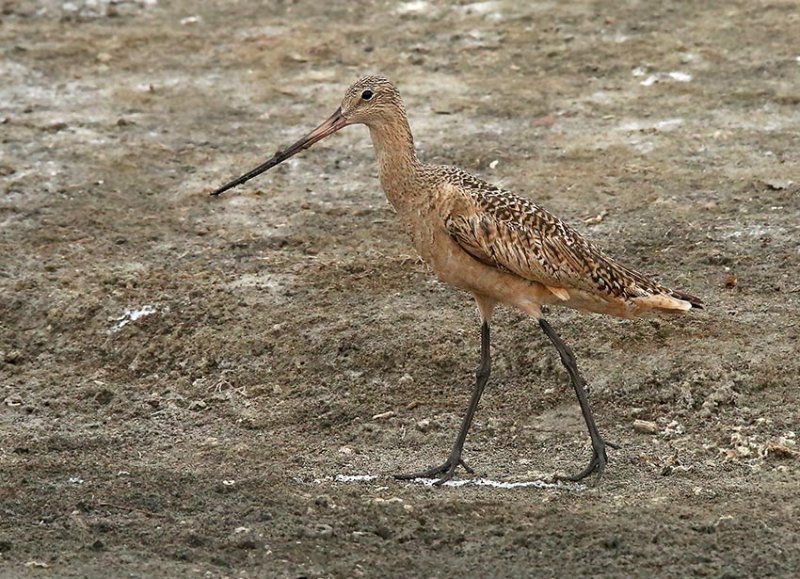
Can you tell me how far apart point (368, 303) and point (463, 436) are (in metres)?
1.80

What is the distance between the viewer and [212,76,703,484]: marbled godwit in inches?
290

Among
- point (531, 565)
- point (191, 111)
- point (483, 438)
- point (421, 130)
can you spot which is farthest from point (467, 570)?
point (191, 111)

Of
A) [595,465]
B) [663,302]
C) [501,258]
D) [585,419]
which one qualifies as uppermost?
[501,258]

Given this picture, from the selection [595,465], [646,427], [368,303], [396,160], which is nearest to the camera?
[595,465]

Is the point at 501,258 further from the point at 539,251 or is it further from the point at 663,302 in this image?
the point at 663,302

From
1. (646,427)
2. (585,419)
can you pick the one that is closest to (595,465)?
(585,419)

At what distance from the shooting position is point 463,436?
24.5 ft

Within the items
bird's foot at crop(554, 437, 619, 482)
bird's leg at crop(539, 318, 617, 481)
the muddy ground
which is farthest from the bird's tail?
bird's foot at crop(554, 437, 619, 482)

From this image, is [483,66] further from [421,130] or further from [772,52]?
[772,52]

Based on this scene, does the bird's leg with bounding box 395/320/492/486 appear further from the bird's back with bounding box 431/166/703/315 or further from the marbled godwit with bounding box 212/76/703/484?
the bird's back with bounding box 431/166/703/315

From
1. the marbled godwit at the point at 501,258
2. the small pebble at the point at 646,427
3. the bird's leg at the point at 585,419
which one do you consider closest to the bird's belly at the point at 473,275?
the marbled godwit at the point at 501,258

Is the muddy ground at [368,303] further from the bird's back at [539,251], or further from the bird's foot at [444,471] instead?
the bird's back at [539,251]

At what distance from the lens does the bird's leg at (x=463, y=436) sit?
24.3 ft

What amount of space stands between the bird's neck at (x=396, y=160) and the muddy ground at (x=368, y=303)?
126 centimetres
